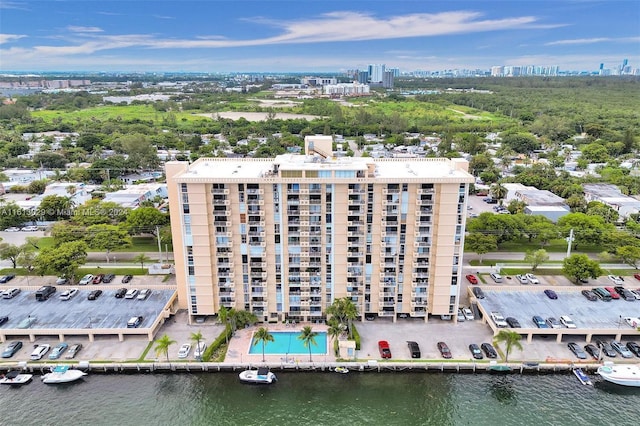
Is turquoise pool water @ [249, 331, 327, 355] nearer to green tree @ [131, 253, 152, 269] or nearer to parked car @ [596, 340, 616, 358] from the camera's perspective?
green tree @ [131, 253, 152, 269]

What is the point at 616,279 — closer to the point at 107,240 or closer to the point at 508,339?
the point at 508,339

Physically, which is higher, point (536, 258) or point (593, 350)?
point (536, 258)

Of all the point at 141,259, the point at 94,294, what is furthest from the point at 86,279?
the point at 141,259

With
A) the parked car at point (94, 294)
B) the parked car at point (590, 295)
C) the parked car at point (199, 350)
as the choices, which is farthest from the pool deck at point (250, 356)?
the parked car at point (590, 295)

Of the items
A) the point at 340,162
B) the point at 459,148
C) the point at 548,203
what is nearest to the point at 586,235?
the point at 548,203

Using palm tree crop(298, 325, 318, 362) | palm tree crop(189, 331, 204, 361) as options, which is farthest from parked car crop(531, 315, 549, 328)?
palm tree crop(189, 331, 204, 361)

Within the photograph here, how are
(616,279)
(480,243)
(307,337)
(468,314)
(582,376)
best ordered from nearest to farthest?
(582,376) → (307,337) → (468,314) → (616,279) → (480,243)

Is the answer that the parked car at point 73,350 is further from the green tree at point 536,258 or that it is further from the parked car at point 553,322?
the green tree at point 536,258

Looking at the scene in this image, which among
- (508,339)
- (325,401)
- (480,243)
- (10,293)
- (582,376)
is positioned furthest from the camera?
(480,243)

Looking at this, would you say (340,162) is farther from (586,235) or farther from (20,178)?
(20,178)
